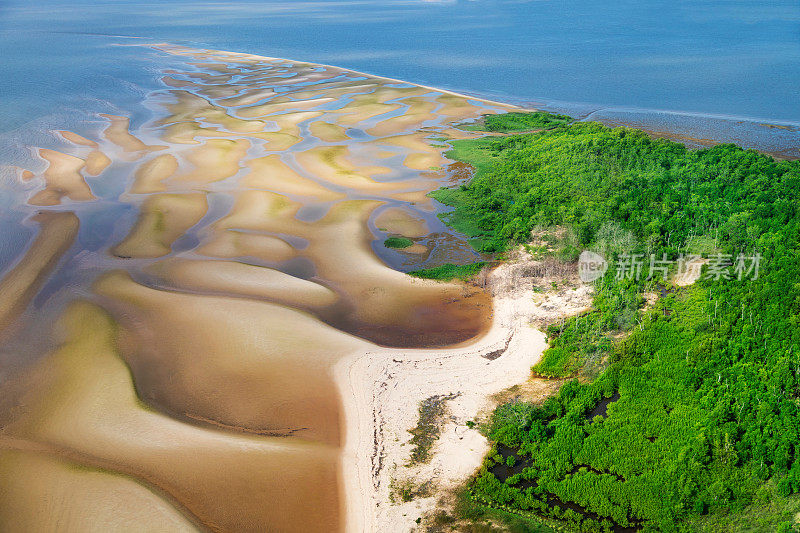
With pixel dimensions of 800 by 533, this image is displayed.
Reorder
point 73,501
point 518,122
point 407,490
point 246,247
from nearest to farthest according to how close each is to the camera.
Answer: point 407,490
point 73,501
point 246,247
point 518,122

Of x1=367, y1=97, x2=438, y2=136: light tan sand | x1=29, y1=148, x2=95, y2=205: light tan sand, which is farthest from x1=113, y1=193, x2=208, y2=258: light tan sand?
x1=367, y1=97, x2=438, y2=136: light tan sand

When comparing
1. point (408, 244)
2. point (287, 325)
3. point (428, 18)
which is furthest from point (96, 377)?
point (428, 18)

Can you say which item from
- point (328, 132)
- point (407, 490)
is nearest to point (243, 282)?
point (407, 490)

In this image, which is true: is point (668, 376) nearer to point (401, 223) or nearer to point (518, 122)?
point (401, 223)

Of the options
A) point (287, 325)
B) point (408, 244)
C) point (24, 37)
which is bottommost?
point (287, 325)

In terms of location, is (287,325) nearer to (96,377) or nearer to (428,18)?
(96,377)
